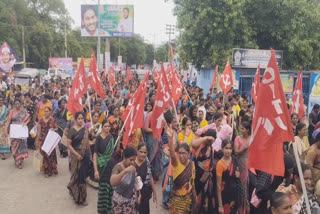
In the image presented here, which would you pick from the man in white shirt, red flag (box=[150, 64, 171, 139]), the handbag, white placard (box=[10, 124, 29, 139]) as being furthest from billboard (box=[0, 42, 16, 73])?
the man in white shirt

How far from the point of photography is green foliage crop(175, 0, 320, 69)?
16422 millimetres

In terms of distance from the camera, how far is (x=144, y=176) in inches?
153

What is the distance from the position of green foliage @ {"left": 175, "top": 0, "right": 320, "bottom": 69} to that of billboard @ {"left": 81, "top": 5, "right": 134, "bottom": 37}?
14.8 m

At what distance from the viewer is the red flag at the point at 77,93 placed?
6714 mm

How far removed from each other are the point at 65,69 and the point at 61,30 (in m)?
→ 19.5

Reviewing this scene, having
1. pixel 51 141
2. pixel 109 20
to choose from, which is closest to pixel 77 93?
pixel 51 141

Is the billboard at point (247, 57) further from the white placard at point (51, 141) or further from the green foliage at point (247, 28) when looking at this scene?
the white placard at point (51, 141)

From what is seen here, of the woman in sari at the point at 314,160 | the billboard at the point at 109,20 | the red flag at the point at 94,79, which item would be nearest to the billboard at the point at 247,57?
the red flag at the point at 94,79

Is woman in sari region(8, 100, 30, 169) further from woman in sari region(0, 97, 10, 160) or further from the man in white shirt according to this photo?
the man in white shirt

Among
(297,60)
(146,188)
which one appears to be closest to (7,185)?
(146,188)

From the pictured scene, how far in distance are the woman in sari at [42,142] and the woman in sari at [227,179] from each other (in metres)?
4.00

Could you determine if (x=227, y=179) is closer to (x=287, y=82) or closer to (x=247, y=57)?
(x=287, y=82)

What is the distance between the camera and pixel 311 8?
17.6 meters

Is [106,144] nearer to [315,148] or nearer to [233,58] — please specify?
[315,148]
